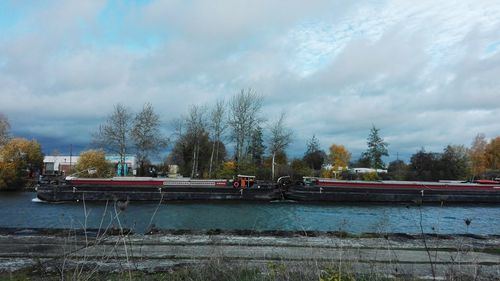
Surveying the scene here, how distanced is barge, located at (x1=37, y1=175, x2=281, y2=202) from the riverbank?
39402 mm

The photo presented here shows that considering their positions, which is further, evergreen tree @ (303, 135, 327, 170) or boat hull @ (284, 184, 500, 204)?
evergreen tree @ (303, 135, 327, 170)

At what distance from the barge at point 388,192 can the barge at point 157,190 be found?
14.0ft

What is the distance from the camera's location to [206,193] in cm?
5919

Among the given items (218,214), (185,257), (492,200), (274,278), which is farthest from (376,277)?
(492,200)

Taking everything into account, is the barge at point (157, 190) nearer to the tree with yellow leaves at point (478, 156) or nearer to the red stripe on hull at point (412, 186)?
the red stripe on hull at point (412, 186)

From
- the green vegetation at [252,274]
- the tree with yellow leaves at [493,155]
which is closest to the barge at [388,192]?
the green vegetation at [252,274]

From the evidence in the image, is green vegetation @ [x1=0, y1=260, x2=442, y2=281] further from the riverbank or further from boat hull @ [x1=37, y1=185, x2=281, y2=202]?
boat hull @ [x1=37, y1=185, x2=281, y2=202]

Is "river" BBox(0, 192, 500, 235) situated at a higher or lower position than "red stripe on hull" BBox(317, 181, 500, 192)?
lower

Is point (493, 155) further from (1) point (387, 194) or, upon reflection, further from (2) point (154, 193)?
(2) point (154, 193)

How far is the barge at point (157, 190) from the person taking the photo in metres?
57.8

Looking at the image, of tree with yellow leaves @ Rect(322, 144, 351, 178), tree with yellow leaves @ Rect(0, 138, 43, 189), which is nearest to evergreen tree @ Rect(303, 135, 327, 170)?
tree with yellow leaves @ Rect(322, 144, 351, 178)

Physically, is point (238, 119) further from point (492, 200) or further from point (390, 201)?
point (492, 200)

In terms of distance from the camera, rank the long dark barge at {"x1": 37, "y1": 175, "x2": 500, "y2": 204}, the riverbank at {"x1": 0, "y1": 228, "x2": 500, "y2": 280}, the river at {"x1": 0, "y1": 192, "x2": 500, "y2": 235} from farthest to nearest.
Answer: the long dark barge at {"x1": 37, "y1": 175, "x2": 500, "y2": 204} < the river at {"x1": 0, "y1": 192, "x2": 500, "y2": 235} < the riverbank at {"x1": 0, "y1": 228, "x2": 500, "y2": 280}

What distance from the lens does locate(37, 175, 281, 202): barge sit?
5781 cm
